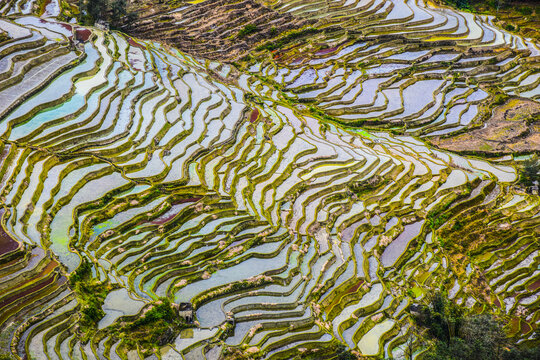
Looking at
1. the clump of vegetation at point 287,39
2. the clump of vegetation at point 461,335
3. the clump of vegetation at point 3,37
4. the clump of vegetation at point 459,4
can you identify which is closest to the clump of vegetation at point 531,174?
the clump of vegetation at point 461,335

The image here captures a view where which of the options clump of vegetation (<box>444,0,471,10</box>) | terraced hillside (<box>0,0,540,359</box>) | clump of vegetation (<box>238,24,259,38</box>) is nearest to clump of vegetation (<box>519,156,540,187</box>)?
terraced hillside (<box>0,0,540,359</box>)

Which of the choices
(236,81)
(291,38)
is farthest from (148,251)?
(291,38)

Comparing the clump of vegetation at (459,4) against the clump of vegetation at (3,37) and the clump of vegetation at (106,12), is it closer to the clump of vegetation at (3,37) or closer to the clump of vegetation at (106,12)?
the clump of vegetation at (106,12)

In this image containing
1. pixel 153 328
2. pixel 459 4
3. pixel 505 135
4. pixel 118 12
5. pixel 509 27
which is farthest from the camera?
pixel 459 4

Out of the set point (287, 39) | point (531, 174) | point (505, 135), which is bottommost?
point (531, 174)

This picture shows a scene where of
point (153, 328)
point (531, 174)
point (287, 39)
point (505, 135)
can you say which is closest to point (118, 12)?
point (287, 39)

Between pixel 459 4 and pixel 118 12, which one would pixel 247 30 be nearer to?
pixel 118 12

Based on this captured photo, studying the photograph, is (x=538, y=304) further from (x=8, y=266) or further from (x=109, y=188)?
(x=8, y=266)

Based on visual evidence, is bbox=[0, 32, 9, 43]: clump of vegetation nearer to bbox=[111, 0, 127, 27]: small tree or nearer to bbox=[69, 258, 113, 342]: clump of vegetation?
bbox=[111, 0, 127, 27]: small tree
